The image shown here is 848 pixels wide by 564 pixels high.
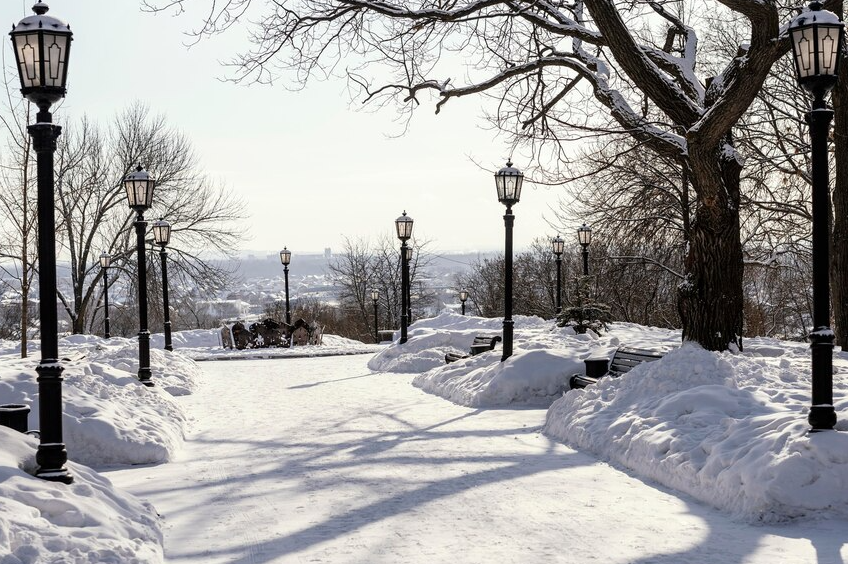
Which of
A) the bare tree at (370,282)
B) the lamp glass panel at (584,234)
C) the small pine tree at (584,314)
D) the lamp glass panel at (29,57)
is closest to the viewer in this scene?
the lamp glass panel at (29,57)

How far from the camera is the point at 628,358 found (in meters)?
11.6

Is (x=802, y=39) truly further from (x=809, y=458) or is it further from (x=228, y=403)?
(x=228, y=403)

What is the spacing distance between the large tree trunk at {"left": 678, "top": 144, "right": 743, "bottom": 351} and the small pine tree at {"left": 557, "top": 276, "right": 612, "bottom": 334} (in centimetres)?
1082

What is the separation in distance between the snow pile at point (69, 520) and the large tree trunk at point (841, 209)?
15392mm

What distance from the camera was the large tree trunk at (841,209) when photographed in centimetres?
1712

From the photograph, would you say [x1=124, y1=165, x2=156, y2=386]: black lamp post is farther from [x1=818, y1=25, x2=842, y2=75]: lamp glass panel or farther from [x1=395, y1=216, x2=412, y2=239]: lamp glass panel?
[x1=818, y1=25, x2=842, y2=75]: lamp glass panel

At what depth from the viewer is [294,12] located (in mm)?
14430

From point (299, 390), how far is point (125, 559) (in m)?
10.4

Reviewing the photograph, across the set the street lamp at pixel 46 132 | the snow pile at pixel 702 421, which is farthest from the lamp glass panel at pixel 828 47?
the street lamp at pixel 46 132

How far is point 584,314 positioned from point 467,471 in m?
15.7

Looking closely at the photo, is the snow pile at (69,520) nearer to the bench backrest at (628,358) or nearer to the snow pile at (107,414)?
the snow pile at (107,414)

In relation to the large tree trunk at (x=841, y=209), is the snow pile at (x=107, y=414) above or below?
below

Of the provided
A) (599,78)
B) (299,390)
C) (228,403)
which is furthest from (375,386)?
(599,78)

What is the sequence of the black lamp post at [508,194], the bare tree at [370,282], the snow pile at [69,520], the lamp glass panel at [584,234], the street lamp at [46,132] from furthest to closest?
the bare tree at [370,282], the lamp glass panel at [584,234], the black lamp post at [508,194], the street lamp at [46,132], the snow pile at [69,520]
